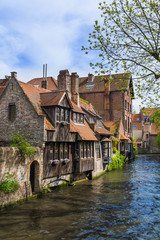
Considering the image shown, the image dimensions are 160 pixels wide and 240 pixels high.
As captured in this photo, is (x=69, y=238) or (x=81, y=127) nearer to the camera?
(x=69, y=238)

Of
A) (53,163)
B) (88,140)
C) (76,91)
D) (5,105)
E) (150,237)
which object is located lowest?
(150,237)

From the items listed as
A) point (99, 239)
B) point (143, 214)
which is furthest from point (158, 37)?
point (99, 239)

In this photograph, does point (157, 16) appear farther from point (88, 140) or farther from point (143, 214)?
point (88, 140)

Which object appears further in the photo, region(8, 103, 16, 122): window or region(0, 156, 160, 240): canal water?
region(8, 103, 16, 122): window

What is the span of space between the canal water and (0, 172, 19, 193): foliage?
3.50 feet

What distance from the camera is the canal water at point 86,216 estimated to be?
10008mm

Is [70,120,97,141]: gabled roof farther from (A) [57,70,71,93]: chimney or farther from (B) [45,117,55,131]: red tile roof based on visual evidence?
(A) [57,70,71,93]: chimney

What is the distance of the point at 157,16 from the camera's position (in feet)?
42.8

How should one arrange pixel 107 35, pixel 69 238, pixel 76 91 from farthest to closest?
pixel 76 91 → pixel 107 35 → pixel 69 238

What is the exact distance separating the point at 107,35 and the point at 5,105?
9469 mm

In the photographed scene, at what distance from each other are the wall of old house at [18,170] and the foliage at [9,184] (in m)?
0.19

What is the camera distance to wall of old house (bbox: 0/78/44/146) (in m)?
17.2

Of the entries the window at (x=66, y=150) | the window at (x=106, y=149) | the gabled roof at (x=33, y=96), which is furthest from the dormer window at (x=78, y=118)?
the window at (x=106, y=149)

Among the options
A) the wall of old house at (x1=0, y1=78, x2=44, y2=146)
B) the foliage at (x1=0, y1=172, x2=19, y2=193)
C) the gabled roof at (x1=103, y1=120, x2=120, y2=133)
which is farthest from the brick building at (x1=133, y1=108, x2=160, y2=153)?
the foliage at (x1=0, y1=172, x2=19, y2=193)
